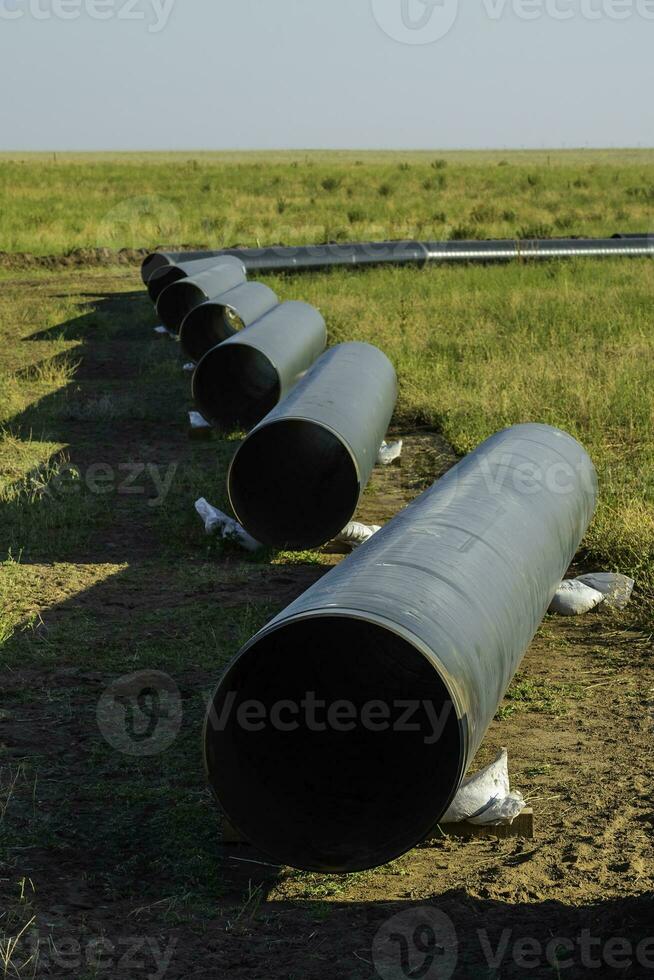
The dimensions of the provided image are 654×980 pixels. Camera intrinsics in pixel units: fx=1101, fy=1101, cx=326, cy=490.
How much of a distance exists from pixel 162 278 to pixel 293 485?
1060 cm

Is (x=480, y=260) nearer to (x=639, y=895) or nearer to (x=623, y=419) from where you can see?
(x=623, y=419)

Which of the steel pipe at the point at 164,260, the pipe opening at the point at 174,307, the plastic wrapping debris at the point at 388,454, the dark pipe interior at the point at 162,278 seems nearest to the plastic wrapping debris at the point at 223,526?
the plastic wrapping debris at the point at 388,454

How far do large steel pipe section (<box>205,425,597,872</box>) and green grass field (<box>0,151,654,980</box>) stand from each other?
27 centimetres

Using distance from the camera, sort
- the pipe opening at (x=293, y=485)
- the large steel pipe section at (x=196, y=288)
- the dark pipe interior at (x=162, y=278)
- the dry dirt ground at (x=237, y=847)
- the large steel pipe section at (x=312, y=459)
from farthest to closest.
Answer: the dark pipe interior at (x=162, y=278) < the large steel pipe section at (x=196, y=288) < the pipe opening at (x=293, y=485) < the large steel pipe section at (x=312, y=459) < the dry dirt ground at (x=237, y=847)

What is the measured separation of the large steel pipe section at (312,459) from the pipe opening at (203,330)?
186 inches

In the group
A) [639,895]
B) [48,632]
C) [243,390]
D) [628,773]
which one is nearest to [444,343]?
[243,390]

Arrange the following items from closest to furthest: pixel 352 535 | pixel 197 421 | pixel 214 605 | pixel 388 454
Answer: pixel 214 605 < pixel 352 535 < pixel 388 454 < pixel 197 421

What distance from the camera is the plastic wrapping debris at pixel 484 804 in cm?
374

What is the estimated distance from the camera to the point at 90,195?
3628 cm

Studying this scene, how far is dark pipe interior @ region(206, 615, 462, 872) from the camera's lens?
10.9 ft

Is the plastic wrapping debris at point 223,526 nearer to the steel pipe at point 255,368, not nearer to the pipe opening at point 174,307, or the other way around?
the steel pipe at point 255,368

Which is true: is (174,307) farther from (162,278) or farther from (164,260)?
(164,260)

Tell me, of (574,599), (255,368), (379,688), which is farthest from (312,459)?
(379,688)

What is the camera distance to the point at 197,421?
31.7 ft
